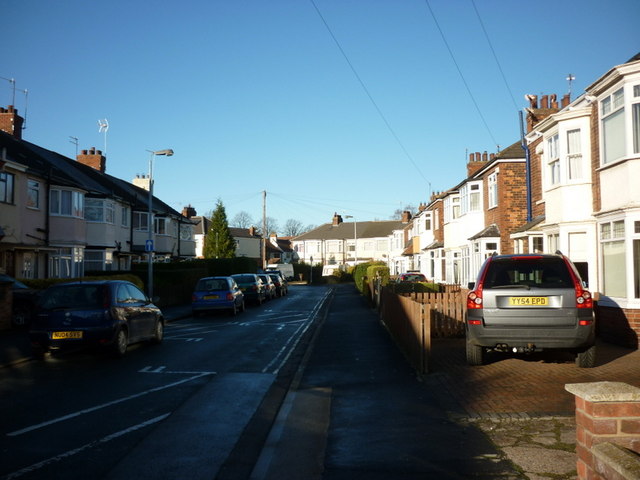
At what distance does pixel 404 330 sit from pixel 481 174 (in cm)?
1603

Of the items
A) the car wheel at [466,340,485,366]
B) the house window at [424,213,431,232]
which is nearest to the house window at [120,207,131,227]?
the house window at [424,213,431,232]

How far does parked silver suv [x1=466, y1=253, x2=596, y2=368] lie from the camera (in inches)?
348

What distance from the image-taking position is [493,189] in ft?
80.4

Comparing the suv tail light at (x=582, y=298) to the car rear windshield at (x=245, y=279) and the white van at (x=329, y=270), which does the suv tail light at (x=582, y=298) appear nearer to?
the car rear windshield at (x=245, y=279)

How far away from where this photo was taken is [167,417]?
6855 millimetres

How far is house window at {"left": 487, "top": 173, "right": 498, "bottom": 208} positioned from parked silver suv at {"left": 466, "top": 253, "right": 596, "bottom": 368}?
14.8m

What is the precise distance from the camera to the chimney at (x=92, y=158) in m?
43.8

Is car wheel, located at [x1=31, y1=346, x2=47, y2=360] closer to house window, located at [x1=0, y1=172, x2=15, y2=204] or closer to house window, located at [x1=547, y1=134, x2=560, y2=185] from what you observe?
house window, located at [x1=547, y1=134, x2=560, y2=185]

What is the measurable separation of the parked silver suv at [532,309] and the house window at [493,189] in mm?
14758

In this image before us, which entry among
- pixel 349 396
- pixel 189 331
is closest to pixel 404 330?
pixel 349 396

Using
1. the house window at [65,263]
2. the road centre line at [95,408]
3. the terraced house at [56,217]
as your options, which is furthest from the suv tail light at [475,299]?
the house window at [65,263]

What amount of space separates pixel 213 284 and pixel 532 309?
52.9 feet

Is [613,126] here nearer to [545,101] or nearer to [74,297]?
[545,101]

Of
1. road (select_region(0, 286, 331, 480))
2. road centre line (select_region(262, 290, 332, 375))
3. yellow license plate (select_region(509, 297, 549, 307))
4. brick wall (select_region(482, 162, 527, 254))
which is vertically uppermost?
brick wall (select_region(482, 162, 527, 254))
